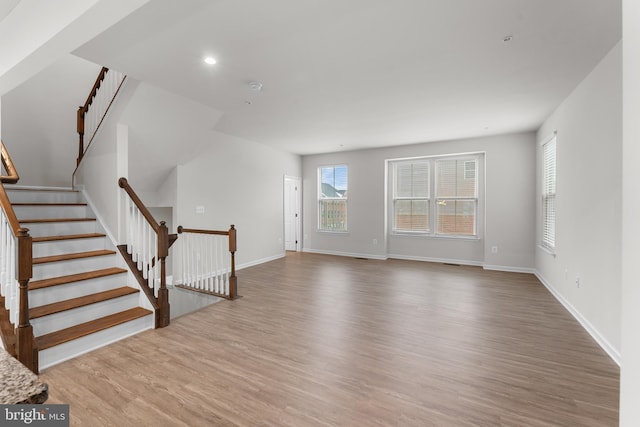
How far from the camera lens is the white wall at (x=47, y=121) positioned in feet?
14.0

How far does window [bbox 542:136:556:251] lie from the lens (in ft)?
14.2

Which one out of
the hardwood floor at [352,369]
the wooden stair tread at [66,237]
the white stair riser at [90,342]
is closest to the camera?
the hardwood floor at [352,369]

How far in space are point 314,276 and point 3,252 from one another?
3.92 m

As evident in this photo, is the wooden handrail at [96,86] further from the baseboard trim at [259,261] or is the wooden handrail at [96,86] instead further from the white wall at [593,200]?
the white wall at [593,200]

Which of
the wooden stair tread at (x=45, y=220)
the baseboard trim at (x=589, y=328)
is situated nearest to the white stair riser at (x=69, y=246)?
the wooden stair tread at (x=45, y=220)

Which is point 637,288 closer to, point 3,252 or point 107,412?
point 107,412

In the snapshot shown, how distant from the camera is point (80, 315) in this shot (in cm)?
284

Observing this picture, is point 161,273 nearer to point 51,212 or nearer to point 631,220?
point 51,212

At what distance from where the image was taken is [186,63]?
9.16 ft

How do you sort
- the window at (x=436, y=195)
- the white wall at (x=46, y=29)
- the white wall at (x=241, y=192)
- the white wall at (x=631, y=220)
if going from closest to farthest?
the white wall at (x=631, y=220) < the white wall at (x=46, y=29) < the white wall at (x=241, y=192) < the window at (x=436, y=195)

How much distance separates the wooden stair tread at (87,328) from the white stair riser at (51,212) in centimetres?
163

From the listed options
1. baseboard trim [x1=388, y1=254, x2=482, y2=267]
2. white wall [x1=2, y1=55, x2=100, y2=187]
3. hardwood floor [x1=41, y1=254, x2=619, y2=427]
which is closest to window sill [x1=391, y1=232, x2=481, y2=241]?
baseboard trim [x1=388, y1=254, x2=482, y2=267]

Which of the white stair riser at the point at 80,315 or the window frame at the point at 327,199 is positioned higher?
the window frame at the point at 327,199

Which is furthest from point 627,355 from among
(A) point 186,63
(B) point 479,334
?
(A) point 186,63
